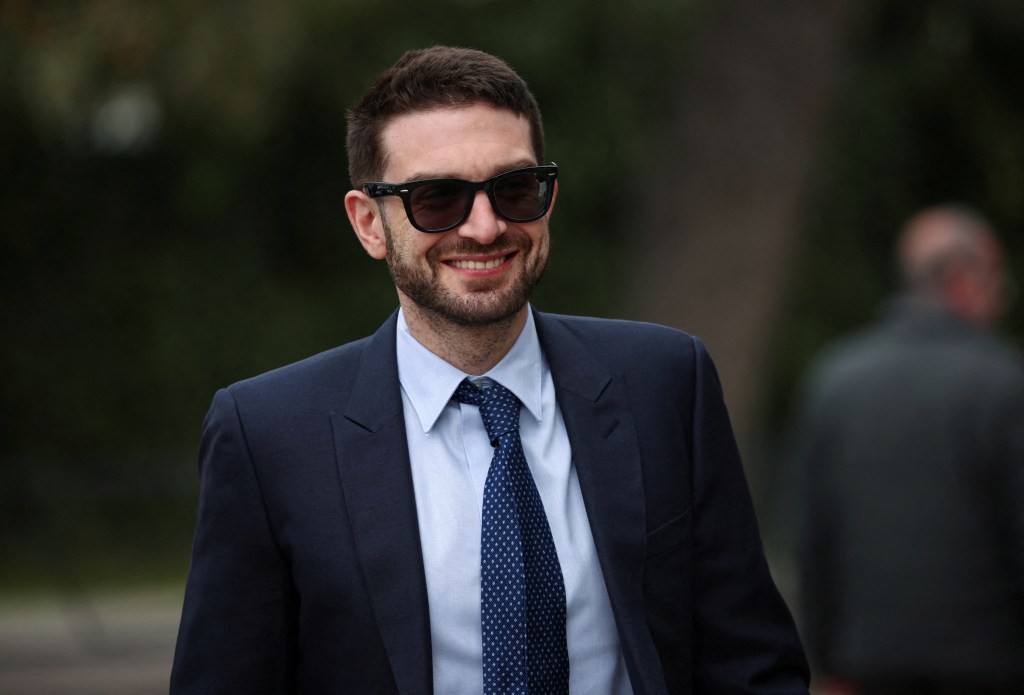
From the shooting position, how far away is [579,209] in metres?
15.3

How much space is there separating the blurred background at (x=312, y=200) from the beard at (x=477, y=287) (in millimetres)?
6030

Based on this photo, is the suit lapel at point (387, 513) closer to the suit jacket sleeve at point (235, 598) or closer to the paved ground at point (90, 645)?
the suit jacket sleeve at point (235, 598)

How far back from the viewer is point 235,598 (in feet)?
9.05

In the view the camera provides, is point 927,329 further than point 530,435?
Yes

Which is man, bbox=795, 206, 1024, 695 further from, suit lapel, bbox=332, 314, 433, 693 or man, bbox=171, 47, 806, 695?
suit lapel, bbox=332, 314, 433, 693

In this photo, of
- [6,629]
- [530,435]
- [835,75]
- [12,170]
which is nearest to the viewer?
[530,435]

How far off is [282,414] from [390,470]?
23 cm

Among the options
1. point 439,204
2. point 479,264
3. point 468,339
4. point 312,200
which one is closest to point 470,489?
point 468,339

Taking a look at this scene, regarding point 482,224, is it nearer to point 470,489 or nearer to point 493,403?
point 493,403

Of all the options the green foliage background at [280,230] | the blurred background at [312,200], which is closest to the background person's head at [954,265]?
the blurred background at [312,200]

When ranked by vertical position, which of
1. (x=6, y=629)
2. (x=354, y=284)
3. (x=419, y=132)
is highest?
(x=419, y=132)

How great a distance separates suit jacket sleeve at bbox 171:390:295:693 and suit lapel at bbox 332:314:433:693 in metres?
0.17

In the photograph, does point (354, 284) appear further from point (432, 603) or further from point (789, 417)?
point (432, 603)

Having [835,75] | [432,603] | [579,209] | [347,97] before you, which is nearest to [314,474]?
[432,603]
